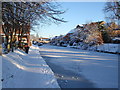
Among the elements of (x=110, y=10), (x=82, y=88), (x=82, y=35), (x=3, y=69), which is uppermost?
(x=110, y=10)

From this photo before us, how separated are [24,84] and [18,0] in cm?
333

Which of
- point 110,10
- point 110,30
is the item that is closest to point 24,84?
point 110,10

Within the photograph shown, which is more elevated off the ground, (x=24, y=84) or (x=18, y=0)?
(x=18, y=0)

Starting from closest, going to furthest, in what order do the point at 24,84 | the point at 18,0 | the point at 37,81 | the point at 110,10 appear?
the point at 18,0, the point at 24,84, the point at 37,81, the point at 110,10

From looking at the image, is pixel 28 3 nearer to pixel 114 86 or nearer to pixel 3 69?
pixel 3 69

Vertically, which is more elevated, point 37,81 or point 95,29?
point 95,29

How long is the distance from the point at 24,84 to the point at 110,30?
34.1 meters

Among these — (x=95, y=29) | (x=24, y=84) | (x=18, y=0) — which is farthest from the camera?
(x=95, y=29)

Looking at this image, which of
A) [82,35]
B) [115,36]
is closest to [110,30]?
[115,36]

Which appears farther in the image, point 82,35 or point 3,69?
point 82,35

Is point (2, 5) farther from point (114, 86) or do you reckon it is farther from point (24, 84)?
point (114, 86)

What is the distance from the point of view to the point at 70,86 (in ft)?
19.0

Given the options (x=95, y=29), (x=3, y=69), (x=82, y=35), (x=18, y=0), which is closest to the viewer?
(x=18, y=0)

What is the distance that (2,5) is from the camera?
564cm
